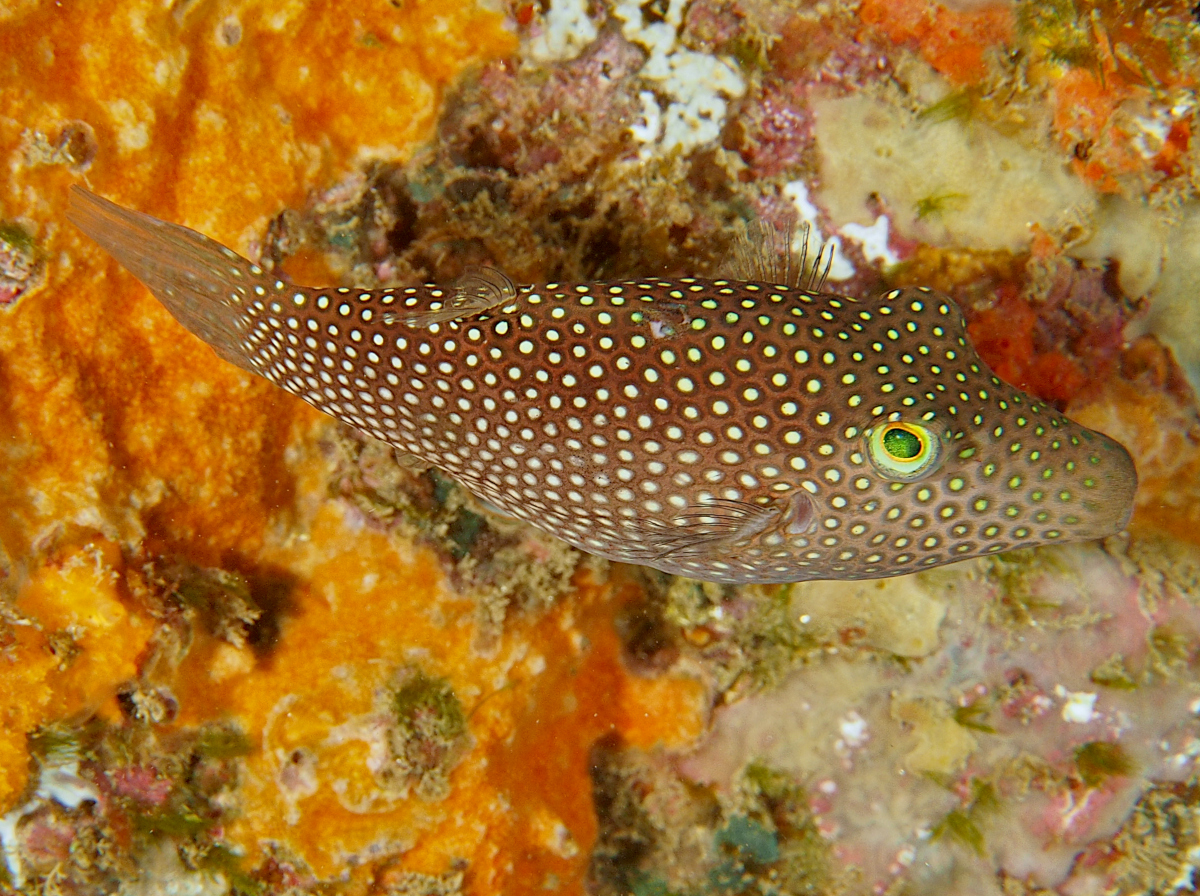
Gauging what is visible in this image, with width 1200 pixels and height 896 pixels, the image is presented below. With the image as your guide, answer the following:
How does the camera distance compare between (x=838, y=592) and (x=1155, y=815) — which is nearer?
(x=838, y=592)

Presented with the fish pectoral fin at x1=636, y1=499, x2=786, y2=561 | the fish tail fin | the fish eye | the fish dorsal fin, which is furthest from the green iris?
the fish tail fin

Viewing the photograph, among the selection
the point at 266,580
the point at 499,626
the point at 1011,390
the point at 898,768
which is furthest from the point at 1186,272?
the point at 266,580

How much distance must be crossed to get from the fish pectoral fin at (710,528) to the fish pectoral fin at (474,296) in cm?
129

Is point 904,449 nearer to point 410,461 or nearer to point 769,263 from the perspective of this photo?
point 769,263

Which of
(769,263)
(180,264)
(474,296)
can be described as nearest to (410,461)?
(474,296)

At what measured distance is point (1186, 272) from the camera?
4.64 meters

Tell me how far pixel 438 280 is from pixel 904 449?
9.86 ft

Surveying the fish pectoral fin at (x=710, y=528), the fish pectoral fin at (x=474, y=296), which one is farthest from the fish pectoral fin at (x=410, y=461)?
the fish pectoral fin at (x=710, y=528)

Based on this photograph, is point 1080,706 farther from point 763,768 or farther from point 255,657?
point 255,657

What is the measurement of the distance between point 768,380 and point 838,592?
2.77 m

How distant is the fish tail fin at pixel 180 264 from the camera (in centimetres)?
331

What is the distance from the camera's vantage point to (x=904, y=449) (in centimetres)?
290

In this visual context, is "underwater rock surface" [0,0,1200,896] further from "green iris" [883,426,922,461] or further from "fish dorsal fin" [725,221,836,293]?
"green iris" [883,426,922,461]

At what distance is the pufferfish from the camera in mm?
2953
